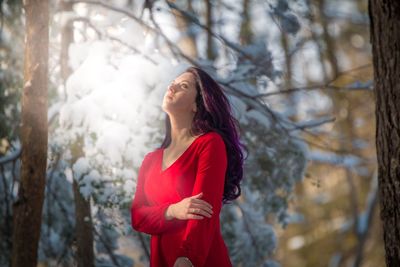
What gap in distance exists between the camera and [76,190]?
5914 mm

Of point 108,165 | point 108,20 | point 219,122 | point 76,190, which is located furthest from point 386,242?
point 108,20

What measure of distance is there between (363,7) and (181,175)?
14.6 m

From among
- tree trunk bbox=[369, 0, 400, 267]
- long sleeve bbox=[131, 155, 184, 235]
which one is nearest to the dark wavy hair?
long sleeve bbox=[131, 155, 184, 235]

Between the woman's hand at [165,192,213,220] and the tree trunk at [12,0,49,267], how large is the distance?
6.73ft

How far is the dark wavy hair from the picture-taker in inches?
134

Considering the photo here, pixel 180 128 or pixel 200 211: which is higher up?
pixel 180 128

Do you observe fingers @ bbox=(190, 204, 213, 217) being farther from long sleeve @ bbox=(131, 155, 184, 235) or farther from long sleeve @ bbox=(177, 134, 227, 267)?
long sleeve @ bbox=(131, 155, 184, 235)

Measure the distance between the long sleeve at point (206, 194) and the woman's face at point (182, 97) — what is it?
33 centimetres

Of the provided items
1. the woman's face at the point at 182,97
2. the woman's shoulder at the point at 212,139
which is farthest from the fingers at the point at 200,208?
the woman's face at the point at 182,97

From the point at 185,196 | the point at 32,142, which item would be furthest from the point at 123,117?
the point at 185,196

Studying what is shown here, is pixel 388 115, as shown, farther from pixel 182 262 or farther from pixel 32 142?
pixel 32 142

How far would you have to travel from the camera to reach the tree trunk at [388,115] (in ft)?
11.8

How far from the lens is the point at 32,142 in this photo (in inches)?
186

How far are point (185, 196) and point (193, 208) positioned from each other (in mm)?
235
